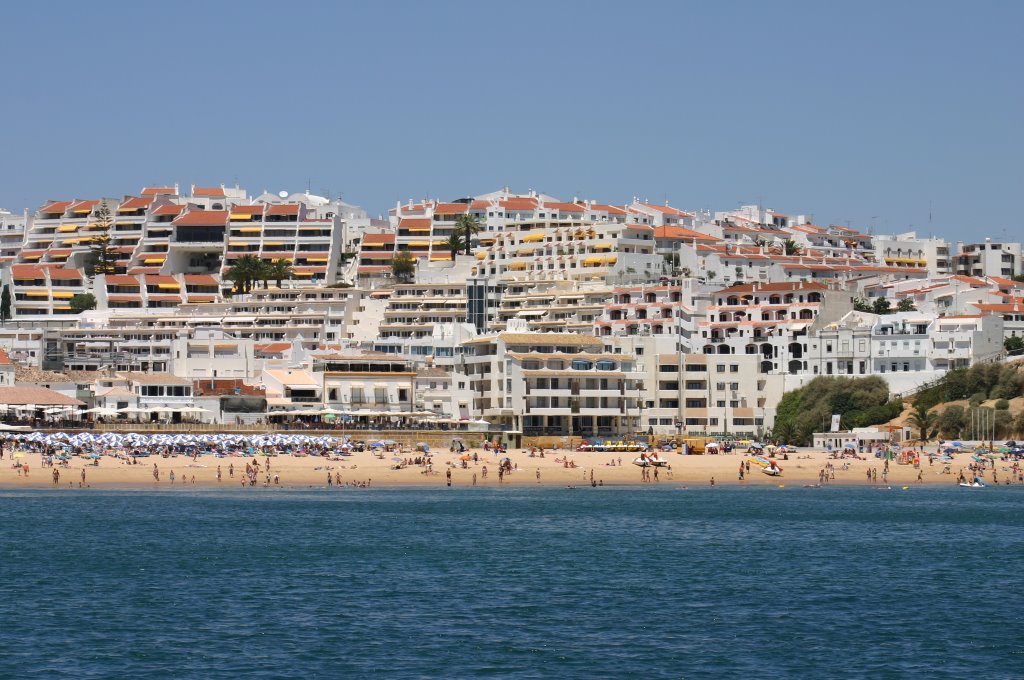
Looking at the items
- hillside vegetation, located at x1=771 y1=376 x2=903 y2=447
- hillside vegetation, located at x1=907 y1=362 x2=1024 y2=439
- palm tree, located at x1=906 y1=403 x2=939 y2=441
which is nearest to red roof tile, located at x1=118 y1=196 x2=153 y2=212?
hillside vegetation, located at x1=771 y1=376 x2=903 y2=447

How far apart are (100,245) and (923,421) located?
3649 inches

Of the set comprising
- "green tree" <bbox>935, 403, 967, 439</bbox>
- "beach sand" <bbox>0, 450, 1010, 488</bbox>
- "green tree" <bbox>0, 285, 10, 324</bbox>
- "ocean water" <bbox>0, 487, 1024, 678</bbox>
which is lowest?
"ocean water" <bbox>0, 487, 1024, 678</bbox>

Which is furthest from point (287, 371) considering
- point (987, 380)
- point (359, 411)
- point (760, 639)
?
point (760, 639)

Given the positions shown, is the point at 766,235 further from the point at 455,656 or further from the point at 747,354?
the point at 455,656

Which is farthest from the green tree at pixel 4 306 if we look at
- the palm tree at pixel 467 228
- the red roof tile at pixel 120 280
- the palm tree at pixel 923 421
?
the palm tree at pixel 923 421

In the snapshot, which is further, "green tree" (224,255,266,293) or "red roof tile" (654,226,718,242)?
"green tree" (224,255,266,293)

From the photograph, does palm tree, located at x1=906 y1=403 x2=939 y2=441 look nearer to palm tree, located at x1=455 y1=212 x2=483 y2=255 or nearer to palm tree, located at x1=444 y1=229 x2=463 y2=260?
palm tree, located at x1=455 y1=212 x2=483 y2=255

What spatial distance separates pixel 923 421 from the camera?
99.7m

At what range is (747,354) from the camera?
376 feet

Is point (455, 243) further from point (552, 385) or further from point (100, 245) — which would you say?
point (552, 385)

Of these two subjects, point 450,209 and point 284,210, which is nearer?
point 450,209

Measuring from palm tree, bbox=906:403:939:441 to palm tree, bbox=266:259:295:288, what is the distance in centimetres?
7035

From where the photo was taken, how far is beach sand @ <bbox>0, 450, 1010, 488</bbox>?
3238 inches

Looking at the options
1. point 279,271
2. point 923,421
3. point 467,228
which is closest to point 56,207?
point 279,271
